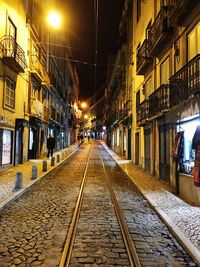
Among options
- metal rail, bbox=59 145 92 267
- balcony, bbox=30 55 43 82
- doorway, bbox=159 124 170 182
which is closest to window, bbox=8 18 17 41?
balcony, bbox=30 55 43 82

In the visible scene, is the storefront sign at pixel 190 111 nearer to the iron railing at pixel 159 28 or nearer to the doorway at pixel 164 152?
the doorway at pixel 164 152

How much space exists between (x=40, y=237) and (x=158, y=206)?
391 centimetres

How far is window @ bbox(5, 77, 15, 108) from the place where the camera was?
55.2 feet

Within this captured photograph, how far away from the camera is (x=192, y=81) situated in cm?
952

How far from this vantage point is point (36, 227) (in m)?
6.59

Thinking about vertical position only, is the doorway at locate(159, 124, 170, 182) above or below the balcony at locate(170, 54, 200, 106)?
below

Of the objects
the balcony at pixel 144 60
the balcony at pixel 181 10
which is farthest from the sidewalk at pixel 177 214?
the balcony at pixel 144 60

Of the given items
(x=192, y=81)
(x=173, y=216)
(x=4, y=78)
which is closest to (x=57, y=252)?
(x=173, y=216)

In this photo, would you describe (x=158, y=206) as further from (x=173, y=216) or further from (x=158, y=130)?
(x=158, y=130)

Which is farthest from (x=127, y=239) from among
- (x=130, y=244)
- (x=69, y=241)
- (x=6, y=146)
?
(x=6, y=146)

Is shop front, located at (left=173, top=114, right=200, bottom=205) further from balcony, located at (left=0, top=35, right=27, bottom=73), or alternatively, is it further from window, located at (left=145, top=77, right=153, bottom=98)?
balcony, located at (left=0, top=35, right=27, bottom=73)

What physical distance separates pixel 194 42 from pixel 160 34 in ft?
10.1

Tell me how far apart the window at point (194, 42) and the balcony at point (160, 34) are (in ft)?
6.92

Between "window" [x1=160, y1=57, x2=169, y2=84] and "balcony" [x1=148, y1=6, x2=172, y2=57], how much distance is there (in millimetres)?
698
